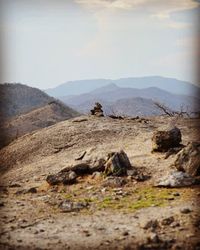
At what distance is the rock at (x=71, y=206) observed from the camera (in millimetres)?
10508

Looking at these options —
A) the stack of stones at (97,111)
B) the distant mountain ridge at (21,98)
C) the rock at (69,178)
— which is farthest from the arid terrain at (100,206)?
the distant mountain ridge at (21,98)

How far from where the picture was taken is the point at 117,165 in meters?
13.4

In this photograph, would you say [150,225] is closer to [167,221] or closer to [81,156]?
[167,221]

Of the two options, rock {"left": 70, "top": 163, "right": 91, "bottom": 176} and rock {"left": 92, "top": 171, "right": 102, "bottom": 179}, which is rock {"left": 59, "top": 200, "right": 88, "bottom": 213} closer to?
rock {"left": 92, "top": 171, "right": 102, "bottom": 179}

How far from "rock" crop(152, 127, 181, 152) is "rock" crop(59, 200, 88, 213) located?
5.47m

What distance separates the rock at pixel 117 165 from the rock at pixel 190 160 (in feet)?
4.84

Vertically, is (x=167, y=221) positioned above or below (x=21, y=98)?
below

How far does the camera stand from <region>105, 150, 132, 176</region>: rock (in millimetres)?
13305

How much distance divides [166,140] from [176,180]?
3915 mm

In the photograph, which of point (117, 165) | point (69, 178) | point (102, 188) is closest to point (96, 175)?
point (117, 165)

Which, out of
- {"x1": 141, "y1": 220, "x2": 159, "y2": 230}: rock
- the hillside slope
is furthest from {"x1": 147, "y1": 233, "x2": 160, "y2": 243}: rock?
the hillside slope

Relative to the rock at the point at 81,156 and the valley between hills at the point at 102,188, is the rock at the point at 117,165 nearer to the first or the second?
the valley between hills at the point at 102,188

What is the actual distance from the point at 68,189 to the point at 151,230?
4.32 m

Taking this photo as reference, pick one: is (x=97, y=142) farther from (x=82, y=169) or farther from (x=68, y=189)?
(x=68, y=189)
